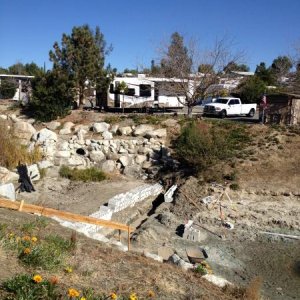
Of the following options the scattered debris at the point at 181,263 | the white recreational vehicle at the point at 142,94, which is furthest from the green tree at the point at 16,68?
the scattered debris at the point at 181,263

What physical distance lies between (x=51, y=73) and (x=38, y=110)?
8.14 ft

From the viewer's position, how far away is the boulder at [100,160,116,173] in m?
19.5

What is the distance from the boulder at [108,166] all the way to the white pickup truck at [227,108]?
40.7 ft

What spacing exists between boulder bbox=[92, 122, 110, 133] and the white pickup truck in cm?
976

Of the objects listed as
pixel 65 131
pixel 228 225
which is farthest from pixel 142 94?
pixel 228 225

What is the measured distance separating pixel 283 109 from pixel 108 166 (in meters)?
10.4

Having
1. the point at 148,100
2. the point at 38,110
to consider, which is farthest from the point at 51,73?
the point at 148,100

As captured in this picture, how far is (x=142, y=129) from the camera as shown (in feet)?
73.1

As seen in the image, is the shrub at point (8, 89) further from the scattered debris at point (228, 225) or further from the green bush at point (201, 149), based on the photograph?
the scattered debris at point (228, 225)

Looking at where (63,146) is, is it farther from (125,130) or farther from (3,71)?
(3,71)

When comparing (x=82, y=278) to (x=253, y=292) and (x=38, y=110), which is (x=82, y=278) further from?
(x=38, y=110)

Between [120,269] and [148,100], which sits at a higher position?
[148,100]

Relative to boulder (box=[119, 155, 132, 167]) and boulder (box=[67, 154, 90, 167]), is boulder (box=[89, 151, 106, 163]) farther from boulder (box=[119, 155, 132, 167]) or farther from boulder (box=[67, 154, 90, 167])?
boulder (box=[119, 155, 132, 167])

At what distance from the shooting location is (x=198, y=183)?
56.0ft
